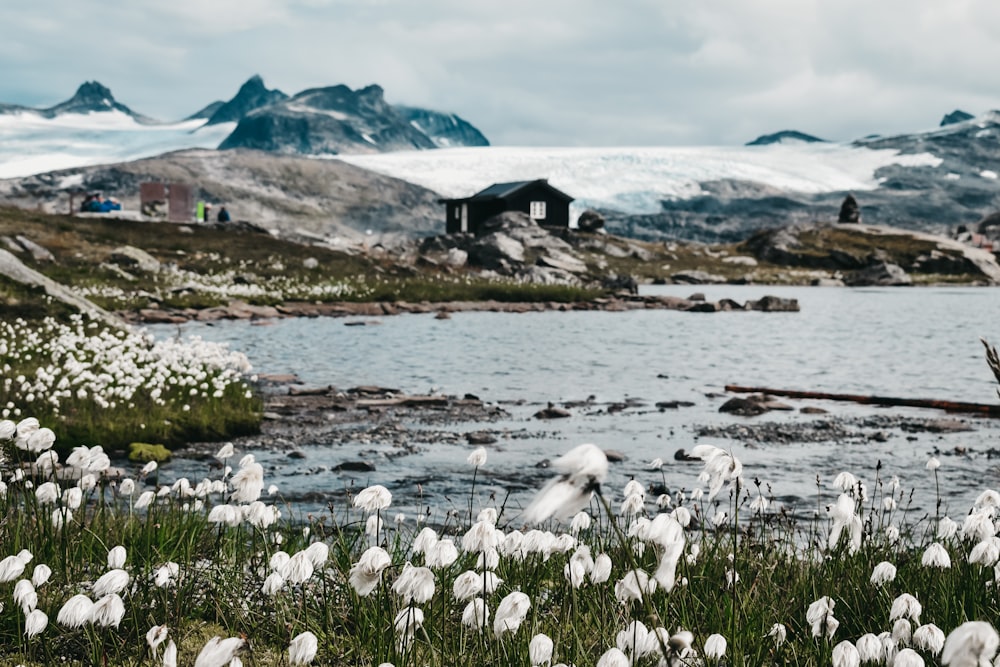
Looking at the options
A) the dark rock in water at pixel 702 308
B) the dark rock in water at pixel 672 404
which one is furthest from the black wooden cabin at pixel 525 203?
the dark rock in water at pixel 672 404

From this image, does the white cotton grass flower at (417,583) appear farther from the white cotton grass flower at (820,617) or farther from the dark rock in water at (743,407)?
the dark rock in water at (743,407)

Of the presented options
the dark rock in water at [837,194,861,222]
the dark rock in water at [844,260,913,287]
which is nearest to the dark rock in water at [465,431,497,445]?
the dark rock in water at [844,260,913,287]

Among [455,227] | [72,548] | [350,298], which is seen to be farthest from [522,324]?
[455,227]

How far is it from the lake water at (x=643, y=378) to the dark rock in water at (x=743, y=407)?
0.46 m

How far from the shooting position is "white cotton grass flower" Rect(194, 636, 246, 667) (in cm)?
315

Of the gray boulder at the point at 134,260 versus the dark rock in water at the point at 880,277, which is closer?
the gray boulder at the point at 134,260

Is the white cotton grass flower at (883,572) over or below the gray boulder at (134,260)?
below

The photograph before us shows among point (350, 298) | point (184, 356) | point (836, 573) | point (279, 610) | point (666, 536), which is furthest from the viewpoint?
point (350, 298)

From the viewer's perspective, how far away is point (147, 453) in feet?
45.1

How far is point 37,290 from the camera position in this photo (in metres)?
24.4

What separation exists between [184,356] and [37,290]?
26.7 feet

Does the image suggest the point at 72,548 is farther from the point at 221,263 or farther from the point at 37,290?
the point at 221,263

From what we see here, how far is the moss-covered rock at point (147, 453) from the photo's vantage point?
13648 millimetres

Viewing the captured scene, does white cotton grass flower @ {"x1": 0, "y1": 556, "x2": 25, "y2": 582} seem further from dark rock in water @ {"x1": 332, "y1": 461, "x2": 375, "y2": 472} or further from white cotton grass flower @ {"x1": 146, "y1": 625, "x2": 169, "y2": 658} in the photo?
dark rock in water @ {"x1": 332, "y1": 461, "x2": 375, "y2": 472}
